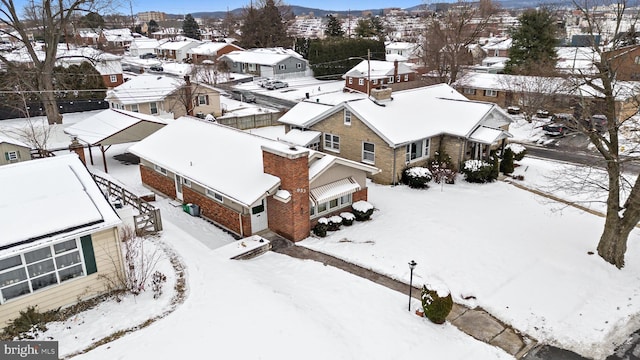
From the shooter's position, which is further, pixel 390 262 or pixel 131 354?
pixel 390 262

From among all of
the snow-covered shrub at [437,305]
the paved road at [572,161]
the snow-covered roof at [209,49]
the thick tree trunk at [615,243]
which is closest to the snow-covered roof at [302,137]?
the paved road at [572,161]

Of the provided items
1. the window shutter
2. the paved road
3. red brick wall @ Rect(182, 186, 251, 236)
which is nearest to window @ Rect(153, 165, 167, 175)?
red brick wall @ Rect(182, 186, 251, 236)

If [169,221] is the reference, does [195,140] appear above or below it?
above

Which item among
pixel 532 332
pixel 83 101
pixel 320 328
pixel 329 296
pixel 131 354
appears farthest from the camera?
pixel 83 101

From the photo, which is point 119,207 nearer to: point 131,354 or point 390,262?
point 131,354

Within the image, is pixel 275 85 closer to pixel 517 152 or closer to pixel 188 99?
pixel 188 99

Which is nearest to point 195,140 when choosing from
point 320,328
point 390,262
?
point 390,262

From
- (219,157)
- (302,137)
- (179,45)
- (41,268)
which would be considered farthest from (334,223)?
(179,45)
